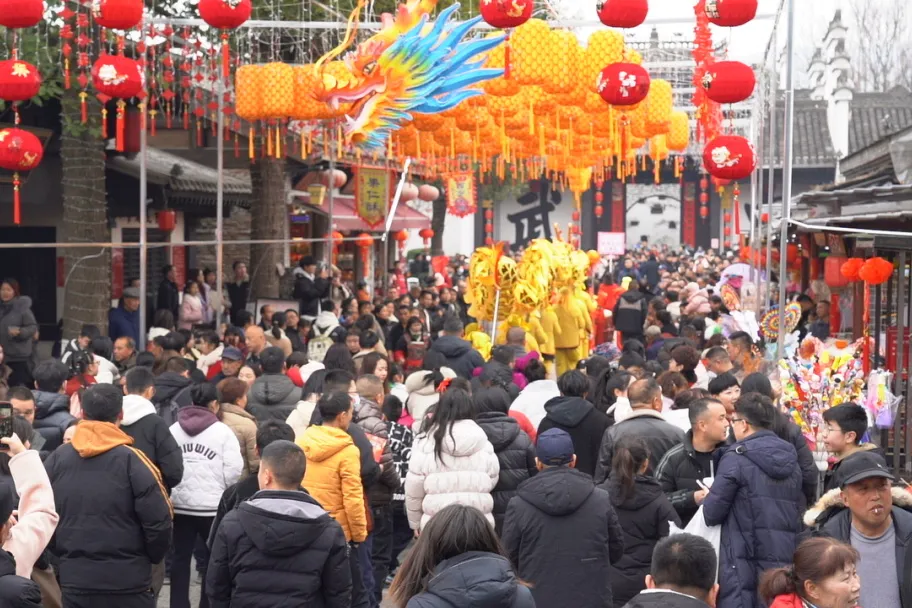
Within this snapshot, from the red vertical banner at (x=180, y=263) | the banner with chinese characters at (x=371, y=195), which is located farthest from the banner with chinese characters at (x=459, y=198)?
the red vertical banner at (x=180, y=263)

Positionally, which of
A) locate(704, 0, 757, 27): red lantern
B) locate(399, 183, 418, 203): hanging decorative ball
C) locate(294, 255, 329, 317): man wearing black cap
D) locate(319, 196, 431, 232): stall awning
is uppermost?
locate(704, 0, 757, 27): red lantern

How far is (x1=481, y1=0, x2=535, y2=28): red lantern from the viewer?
9867 mm

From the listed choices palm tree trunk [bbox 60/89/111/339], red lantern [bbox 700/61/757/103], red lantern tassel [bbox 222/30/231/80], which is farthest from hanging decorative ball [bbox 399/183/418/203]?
red lantern [bbox 700/61/757/103]

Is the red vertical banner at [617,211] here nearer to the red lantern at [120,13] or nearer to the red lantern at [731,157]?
the red lantern at [731,157]

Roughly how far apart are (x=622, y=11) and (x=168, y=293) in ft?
28.0

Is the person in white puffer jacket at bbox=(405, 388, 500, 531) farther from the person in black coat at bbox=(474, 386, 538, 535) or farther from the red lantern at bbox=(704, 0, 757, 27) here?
the red lantern at bbox=(704, 0, 757, 27)

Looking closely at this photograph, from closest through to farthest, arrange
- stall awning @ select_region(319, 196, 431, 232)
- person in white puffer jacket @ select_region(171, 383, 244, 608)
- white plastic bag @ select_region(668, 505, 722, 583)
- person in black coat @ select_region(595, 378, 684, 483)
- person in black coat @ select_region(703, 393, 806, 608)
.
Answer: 1. person in black coat @ select_region(703, 393, 806, 608)
2. white plastic bag @ select_region(668, 505, 722, 583)
3. person in black coat @ select_region(595, 378, 684, 483)
4. person in white puffer jacket @ select_region(171, 383, 244, 608)
5. stall awning @ select_region(319, 196, 431, 232)

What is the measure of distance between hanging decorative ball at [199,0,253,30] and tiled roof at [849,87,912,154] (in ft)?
21.2

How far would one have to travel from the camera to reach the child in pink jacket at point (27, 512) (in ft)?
15.8

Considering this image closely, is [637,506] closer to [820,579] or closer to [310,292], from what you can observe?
[820,579]

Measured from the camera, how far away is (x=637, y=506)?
6.04 metres

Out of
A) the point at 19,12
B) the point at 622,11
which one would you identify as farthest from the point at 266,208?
the point at 622,11

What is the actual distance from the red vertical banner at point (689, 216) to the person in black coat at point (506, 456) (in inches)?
1435

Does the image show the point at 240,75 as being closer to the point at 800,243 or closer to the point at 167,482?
the point at 167,482
